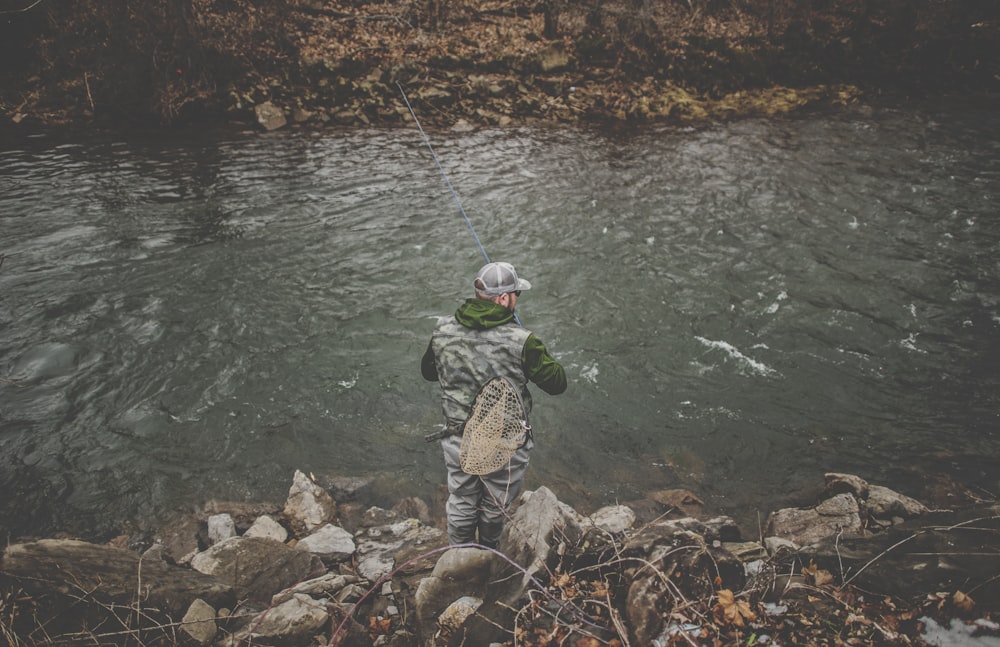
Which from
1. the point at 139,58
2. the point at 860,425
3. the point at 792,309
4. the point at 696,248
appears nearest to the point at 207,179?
the point at 139,58

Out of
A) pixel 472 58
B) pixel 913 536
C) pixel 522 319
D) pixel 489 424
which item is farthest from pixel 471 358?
pixel 472 58

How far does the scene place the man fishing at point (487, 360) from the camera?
3582 mm

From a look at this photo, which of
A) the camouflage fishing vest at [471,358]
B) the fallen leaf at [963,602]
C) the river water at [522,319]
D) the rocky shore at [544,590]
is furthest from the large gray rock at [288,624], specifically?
the fallen leaf at [963,602]

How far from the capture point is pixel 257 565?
4195 millimetres

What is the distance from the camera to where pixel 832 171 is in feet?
42.5

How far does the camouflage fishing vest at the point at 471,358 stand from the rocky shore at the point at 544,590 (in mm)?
1034

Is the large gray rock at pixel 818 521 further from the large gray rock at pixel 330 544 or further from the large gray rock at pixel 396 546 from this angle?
the large gray rock at pixel 330 544

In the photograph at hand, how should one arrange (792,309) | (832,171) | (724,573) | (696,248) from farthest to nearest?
1. (832,171)
2. (696,248)
3. (792,309)
4. (724,573)

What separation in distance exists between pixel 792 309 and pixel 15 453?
1039 centimetres

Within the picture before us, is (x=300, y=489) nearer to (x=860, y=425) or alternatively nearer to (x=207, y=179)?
(x=860, y=425)

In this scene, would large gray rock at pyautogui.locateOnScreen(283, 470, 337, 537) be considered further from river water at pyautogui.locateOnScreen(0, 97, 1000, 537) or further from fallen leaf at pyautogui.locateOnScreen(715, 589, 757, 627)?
fallen leaf at pyautogui.locateOnScreen(715, 589, 757, 627)

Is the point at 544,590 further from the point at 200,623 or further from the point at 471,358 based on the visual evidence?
the point at 200,623

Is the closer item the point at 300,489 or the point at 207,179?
the point at 300,489

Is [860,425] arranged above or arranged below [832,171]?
below
